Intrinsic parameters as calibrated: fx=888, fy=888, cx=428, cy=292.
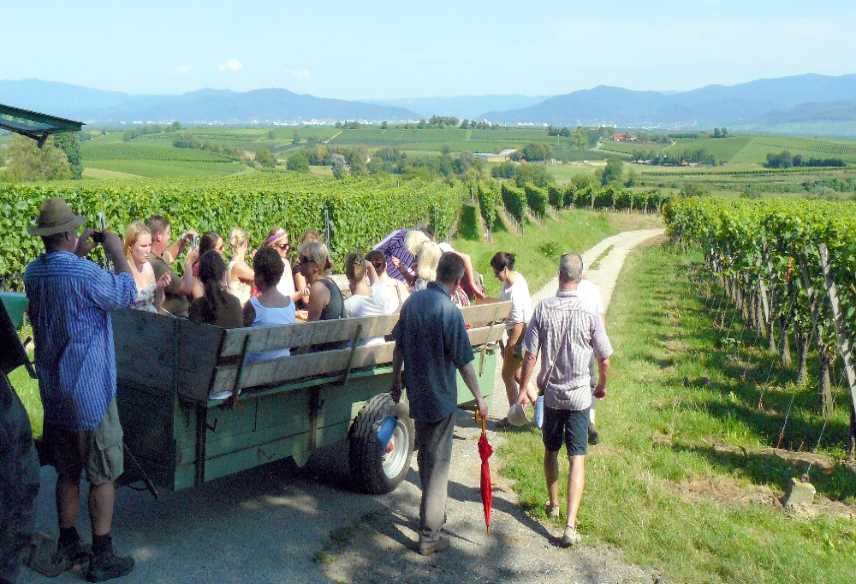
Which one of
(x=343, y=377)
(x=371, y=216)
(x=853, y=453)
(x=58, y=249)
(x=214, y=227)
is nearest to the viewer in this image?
(x=58, y=249)

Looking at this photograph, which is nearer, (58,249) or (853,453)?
(58,249)

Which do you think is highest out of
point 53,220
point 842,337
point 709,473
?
point 53,220

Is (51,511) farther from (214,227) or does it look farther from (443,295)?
(214,227)

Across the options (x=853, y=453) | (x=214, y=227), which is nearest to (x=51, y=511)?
(x=853, y=453)

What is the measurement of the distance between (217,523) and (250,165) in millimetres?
91778

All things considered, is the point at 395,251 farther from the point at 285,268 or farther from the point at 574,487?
the point at 574,487

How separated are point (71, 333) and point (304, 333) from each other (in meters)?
1.53

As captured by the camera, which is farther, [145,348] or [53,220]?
[145,348]

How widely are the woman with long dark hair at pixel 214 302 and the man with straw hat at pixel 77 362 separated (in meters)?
0.97

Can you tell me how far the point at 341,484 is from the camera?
22.7 ft

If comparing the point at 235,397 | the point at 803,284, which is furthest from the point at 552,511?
the point at 803,284

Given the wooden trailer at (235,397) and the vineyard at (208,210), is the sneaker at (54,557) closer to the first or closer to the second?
the wooden trailer at (235,397)

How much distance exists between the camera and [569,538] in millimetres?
6031

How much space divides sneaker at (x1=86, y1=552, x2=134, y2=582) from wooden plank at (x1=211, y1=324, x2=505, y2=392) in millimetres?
1119
